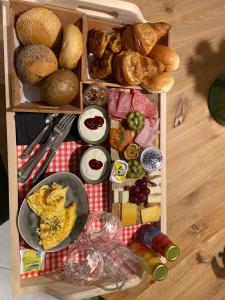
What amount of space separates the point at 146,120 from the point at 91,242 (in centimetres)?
45

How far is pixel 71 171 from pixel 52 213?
0.52 feet

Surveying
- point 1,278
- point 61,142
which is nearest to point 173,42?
point 61,142

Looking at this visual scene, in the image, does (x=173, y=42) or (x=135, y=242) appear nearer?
(x=135, y=242)

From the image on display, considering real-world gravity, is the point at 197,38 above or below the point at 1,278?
above

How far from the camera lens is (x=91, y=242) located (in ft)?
3.81

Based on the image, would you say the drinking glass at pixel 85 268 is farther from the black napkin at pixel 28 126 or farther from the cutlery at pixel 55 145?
the black napkin at pixel 28 126

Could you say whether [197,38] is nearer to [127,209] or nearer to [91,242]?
[127,209]

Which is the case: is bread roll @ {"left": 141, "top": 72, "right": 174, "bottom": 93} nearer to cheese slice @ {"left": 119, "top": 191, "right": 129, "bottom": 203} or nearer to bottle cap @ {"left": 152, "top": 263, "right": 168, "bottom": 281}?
cheese slice @ {"left": 119, "top": 191, "right": 129, "bottom": 203}

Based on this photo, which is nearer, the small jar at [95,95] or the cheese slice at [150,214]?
the small jar at [95,95]

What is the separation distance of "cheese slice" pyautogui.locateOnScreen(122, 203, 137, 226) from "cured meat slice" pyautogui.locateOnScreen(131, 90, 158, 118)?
1.02ft

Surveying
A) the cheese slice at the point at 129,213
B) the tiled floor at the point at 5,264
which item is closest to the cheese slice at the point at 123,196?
the cheese slice at the point at 129,213

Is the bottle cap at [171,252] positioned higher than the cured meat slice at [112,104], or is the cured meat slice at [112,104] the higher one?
the cured meat slice at [112,104]

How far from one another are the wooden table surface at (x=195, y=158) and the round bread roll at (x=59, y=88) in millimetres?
513

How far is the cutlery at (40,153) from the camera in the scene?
1.08m
